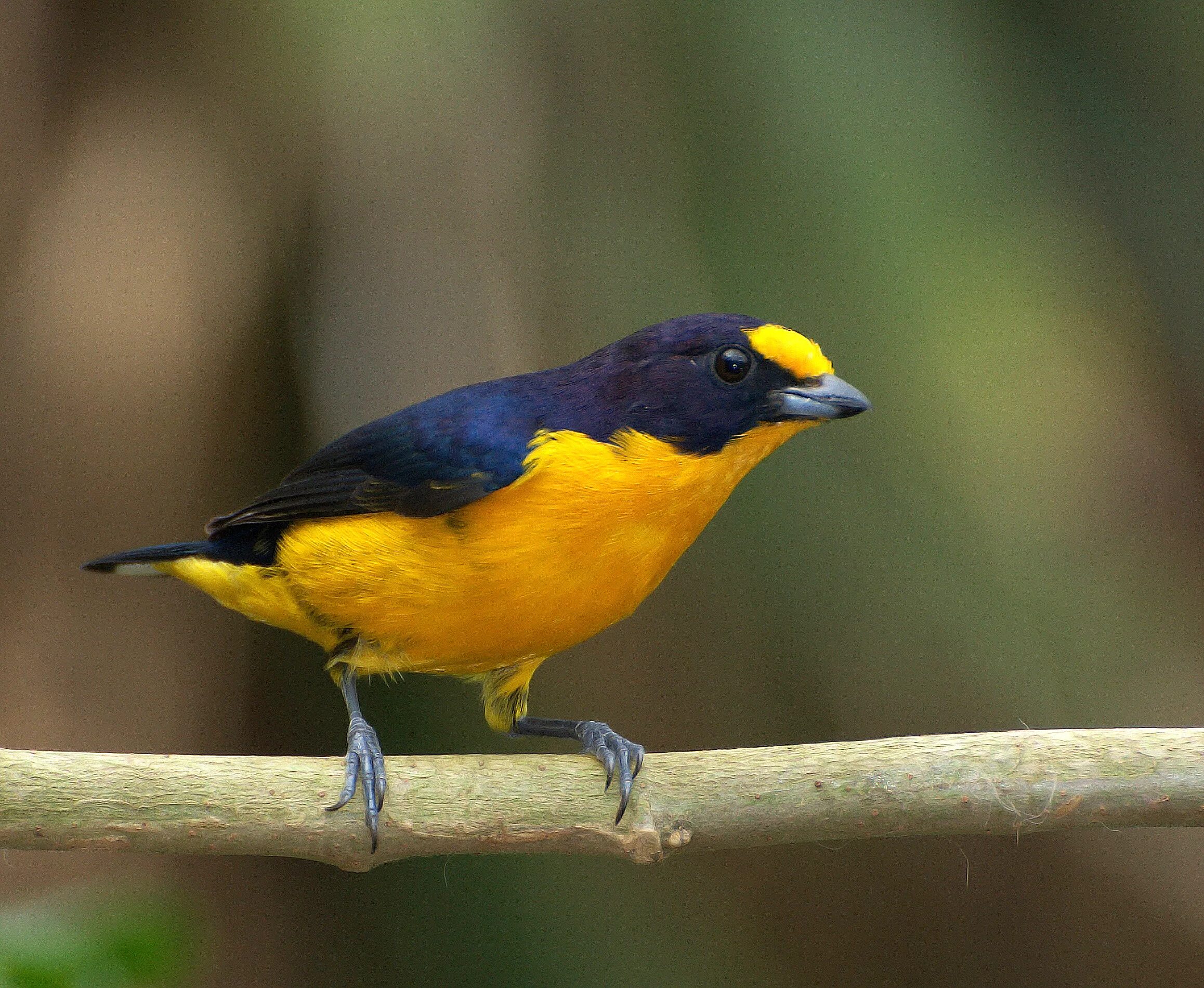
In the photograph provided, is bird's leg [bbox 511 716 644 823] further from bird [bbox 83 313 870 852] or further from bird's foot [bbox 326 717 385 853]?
bird's foot [bbox 326 717 385 853]

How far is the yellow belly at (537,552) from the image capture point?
10.2 ft

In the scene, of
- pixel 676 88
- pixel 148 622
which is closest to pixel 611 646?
pixel 148 622

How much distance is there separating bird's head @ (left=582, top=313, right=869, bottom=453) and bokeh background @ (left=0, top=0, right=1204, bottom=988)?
1.12 meters

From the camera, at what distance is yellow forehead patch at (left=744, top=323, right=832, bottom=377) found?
3141 millimetres

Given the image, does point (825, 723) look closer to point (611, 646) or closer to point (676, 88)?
point (611, 646)

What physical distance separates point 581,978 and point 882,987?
1.38 meters

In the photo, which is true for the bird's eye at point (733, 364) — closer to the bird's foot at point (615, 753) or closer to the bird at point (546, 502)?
the bird at point (546, 502)

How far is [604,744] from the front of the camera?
325 centimetres

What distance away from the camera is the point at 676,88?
4.67 m

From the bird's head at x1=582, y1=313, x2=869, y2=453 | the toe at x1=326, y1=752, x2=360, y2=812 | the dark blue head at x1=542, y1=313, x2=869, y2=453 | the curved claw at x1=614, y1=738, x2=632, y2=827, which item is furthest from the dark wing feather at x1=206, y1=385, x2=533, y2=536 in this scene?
the curved claw at x1=614, y1=738, x2=632, y2=827

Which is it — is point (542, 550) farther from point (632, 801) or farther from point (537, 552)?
point (632, 801)

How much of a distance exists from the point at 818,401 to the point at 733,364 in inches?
9.6

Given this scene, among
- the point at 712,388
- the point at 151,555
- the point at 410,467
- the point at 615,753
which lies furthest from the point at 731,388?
the point at 151,555

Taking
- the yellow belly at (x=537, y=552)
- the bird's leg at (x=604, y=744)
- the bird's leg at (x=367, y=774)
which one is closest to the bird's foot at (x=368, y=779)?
the bird's leg at (x=367, y=774)
